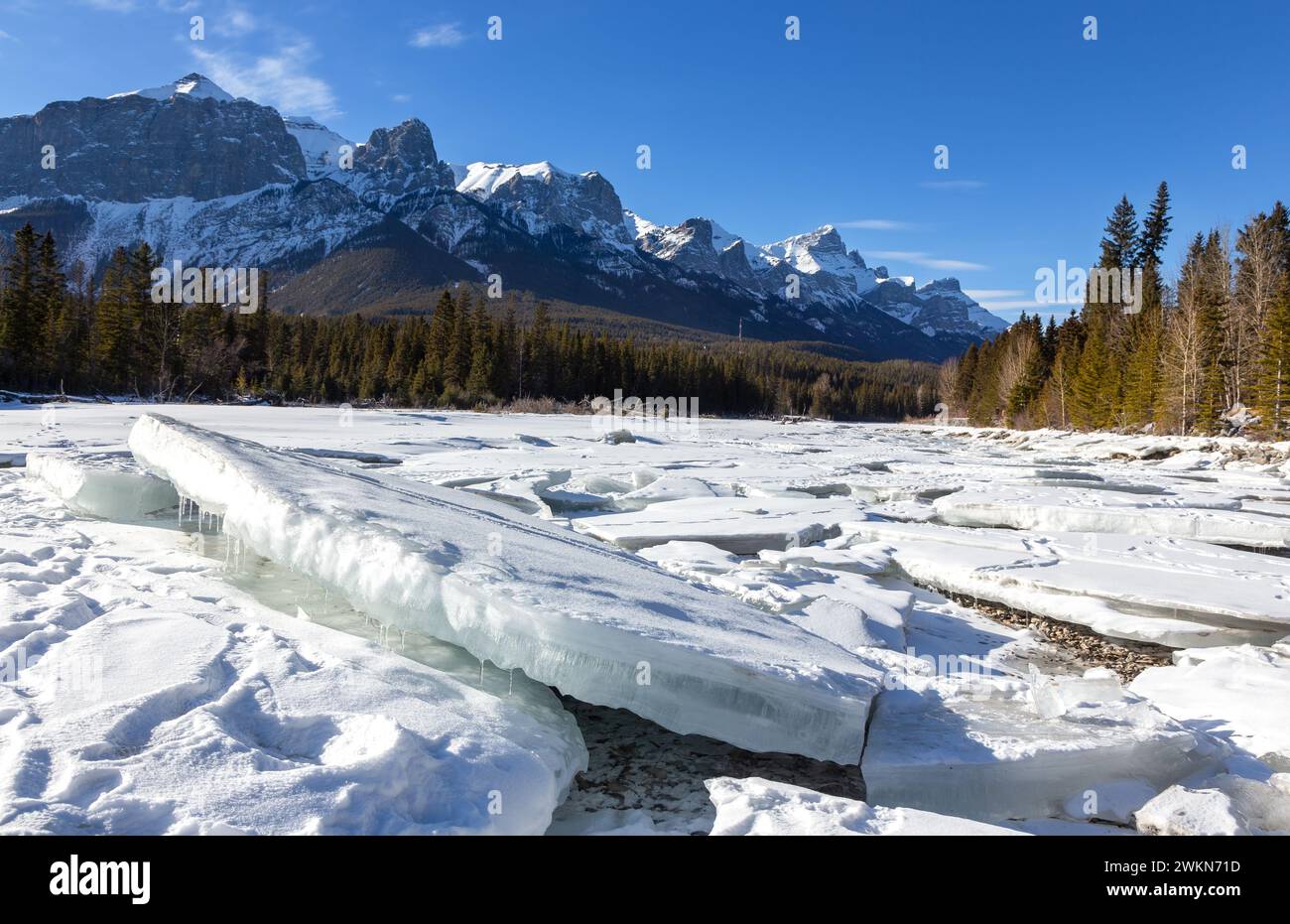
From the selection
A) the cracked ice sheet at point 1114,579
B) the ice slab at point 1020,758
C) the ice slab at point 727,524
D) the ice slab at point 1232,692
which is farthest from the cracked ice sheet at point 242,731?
the cracked ice sheet at point 1114,579

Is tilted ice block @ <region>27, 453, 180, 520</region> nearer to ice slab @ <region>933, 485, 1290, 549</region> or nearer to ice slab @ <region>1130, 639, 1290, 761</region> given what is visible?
ice slab @ <region>1130, 639, 1290, 761</region>

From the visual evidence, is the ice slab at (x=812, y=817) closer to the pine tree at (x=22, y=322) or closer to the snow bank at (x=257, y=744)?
the snow bank at (x=257, y=744)

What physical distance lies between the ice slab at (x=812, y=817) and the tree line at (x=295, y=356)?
42.5m

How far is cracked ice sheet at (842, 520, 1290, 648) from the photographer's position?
5.39 m

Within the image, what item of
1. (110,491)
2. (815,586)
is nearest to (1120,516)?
(815,586)

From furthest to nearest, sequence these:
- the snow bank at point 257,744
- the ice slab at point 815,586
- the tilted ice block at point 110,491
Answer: the tilted ice block at point 110,491, the ice slab at point 815,586, the snow bank at point 257,744

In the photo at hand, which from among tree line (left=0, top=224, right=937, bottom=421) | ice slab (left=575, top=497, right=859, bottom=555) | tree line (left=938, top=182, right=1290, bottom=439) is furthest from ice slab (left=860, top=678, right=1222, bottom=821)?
tree line (left=0, top=224, right=937, bottom=421)

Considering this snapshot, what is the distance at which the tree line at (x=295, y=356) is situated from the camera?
40031mm

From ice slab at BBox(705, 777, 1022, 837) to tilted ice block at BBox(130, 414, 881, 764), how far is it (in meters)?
0.27

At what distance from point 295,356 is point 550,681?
66.8 m

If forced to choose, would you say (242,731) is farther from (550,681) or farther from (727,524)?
(727,524)

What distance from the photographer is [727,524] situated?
8289mm
